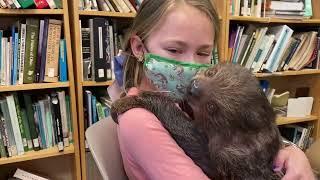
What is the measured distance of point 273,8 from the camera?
215 centimetres

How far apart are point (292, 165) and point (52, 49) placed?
4.21ft

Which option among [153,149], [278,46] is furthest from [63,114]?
[278,46]

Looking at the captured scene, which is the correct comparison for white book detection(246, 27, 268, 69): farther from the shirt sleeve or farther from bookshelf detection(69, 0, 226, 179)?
the shirt sleeve

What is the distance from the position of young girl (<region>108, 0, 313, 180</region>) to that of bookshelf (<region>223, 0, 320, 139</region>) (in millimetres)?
960

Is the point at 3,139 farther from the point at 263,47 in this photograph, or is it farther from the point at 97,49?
the point at 263,47

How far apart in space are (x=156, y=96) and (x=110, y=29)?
3.01 ft

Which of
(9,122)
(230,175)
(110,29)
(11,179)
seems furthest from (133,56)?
(11,179)

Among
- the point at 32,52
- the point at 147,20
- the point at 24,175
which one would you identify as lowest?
the point at 24,175

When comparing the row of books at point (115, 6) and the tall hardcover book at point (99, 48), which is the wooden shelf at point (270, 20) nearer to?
the row of books at point (115, 6)

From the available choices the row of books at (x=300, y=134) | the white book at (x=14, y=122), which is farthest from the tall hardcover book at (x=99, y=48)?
the row of books at (x=300, y=134)

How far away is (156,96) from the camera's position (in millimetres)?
992

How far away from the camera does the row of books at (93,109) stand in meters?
1.83

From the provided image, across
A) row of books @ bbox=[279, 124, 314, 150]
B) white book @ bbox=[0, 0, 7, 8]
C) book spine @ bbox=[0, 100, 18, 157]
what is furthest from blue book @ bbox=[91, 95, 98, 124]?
row of books @ bbox=[279, 124, 314, 150]

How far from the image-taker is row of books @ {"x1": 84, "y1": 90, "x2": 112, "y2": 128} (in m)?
1.83
